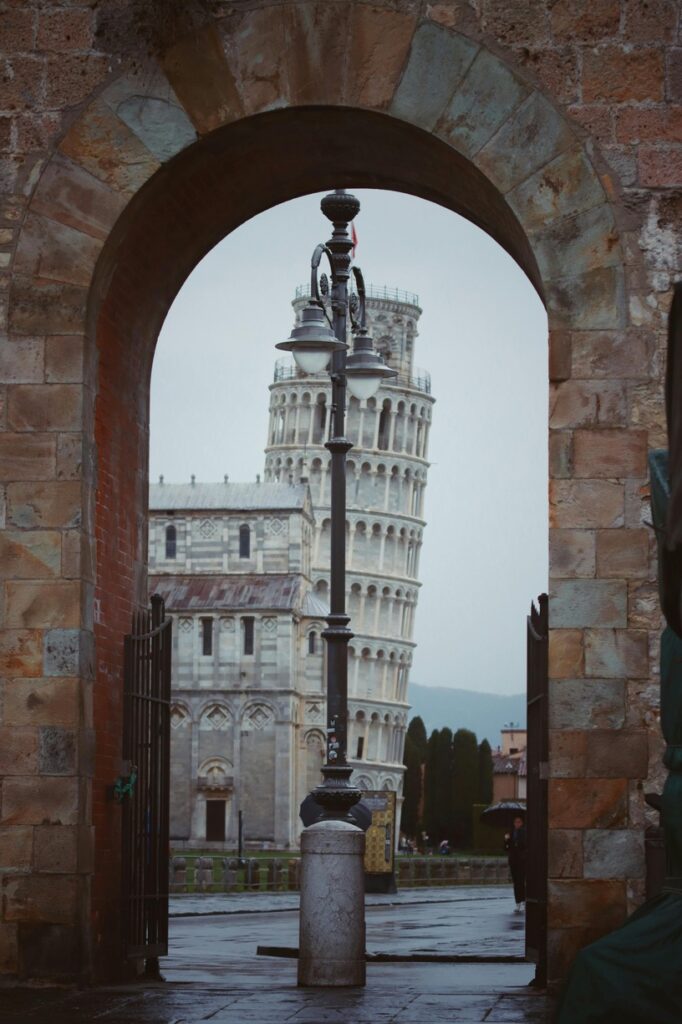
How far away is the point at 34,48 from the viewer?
1083cm

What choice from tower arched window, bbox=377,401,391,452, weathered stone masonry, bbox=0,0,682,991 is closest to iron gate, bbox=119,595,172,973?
weathered stone masonry, bbox=0,0,682,991

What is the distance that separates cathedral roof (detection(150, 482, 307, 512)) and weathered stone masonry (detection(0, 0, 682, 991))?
273 feet

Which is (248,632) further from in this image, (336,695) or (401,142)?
(401,142)

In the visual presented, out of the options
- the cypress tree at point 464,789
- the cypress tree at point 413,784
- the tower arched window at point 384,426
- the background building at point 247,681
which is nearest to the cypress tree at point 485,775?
the cypress tree at point 464,789

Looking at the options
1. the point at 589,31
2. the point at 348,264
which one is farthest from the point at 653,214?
the point at 348,264

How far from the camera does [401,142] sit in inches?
447

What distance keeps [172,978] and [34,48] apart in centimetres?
645

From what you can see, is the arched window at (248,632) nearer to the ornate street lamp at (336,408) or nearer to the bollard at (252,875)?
the bollard at (252,875)

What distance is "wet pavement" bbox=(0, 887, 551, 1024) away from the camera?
9391 millimetres

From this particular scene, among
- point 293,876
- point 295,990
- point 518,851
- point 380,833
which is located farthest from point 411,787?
point 295,990

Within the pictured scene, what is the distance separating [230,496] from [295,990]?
8650cm

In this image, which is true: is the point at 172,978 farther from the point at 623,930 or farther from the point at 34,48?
the point at 623,930

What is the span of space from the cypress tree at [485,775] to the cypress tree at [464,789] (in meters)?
0.28

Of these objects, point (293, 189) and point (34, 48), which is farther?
point (293, 189)
